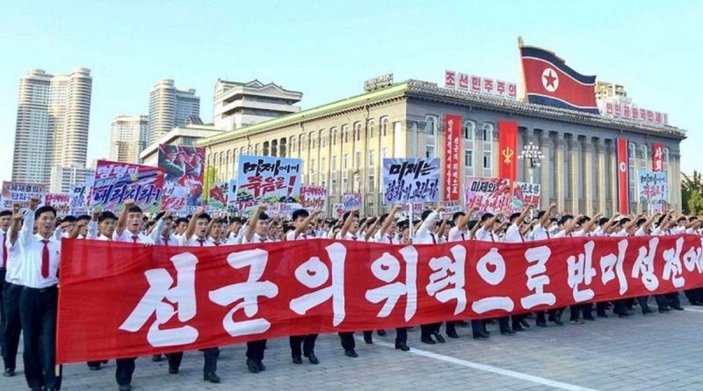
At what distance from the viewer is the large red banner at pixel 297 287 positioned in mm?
5795

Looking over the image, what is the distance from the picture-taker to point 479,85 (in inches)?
1992

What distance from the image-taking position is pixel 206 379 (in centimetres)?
618

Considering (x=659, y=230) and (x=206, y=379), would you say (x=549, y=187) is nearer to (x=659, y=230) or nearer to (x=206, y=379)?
(x=659, y=230)

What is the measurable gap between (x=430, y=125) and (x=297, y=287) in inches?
1726

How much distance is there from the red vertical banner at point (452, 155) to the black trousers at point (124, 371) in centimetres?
4398

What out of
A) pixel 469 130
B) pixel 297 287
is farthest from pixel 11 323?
pixel 469 130

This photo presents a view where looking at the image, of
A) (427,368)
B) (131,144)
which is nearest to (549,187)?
(427,368)

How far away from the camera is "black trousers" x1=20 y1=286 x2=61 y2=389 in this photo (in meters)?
5.61

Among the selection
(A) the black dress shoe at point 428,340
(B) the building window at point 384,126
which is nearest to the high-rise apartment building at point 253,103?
(B) the building window at point 384,126

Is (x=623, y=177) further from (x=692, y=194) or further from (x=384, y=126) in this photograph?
(x=384, y=126)

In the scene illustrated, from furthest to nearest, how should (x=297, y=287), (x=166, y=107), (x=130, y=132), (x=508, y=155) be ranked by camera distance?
1. (x=130, y=132)
2. (x=166, y=107)
3. (x=508, y=155)
4. (x=297, y=287)

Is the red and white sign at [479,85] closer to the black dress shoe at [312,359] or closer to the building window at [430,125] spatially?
the building window at [430,125]

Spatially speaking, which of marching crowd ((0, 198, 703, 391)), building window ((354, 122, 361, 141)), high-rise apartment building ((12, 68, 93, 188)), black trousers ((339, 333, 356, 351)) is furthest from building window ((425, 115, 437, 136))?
high-rise apartment building ((12, 68, 93, 188))

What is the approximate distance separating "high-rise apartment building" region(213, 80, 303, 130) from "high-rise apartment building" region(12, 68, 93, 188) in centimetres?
4990
